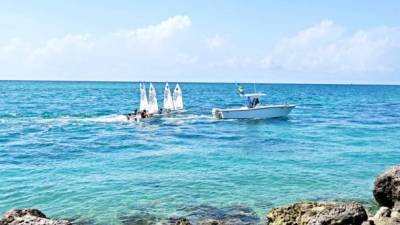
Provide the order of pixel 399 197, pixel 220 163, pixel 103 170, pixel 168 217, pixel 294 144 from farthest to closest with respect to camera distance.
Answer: pixel 294 144 → pixel 220 163 → pixel 103 170 → pixel 168 217 → pixel 399 197

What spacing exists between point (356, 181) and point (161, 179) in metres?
8.61

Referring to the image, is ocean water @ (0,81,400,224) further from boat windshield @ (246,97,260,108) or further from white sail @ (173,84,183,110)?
white sail @ (173,84,183,110)

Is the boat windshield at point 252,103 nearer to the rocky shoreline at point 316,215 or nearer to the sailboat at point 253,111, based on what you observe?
the sailboat at point 253,111

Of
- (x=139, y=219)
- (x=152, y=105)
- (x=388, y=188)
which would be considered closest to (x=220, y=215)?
(x=139, y=219)

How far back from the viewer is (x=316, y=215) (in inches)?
461

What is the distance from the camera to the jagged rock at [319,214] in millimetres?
11461

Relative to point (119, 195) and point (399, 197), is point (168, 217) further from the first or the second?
point (399, 197)

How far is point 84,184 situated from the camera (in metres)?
21.1

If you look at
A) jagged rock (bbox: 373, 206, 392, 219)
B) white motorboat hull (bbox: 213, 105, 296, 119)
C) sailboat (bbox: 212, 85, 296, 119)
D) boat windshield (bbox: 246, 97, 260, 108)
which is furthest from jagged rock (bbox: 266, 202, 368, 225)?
boat windshield (bbox: 246, 97, 260, 108)

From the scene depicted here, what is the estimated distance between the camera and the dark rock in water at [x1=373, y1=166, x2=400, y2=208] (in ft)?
47.4

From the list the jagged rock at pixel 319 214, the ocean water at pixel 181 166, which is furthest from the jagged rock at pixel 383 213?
the ocean water at pixel 181 166

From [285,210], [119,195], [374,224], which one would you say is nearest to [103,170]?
[119,195]

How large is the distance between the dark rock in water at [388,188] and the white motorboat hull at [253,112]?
32.5 metres

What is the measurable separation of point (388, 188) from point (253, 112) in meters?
33.2
